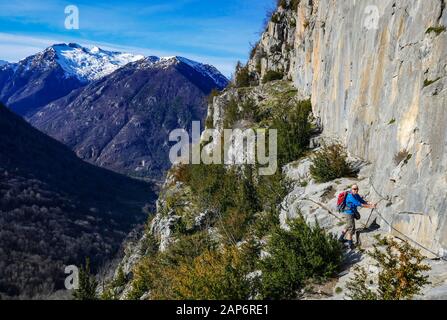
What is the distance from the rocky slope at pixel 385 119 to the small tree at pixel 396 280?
1.31ft

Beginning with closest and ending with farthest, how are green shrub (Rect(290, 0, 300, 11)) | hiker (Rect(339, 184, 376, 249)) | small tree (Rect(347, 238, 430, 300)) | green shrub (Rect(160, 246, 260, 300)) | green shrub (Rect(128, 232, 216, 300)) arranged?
small tree (Rect(347, 238, 430, 300)) → green shrub (Rect(160, 246, 260, 300)) → hiker (Rect(339, 184, 376, 249)) → green shrub (Rect(128, 232, 216, 300)) → green shrub (Rect(290, 0, 300, 11))

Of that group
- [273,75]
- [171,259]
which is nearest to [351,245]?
[171,259]

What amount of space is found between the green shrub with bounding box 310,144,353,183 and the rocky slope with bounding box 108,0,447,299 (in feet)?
1.71

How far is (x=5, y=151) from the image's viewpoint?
15812 centimetres

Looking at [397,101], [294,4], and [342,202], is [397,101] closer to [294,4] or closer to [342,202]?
[342,202]

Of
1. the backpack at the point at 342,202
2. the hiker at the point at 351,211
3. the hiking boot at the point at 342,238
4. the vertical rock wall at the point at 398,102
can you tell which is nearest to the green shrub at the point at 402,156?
the vertical rock wall at the point at 398,102

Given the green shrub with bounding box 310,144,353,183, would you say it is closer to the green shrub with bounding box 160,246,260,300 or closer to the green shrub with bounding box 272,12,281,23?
the green shrub with bounding box 160,246,260,300

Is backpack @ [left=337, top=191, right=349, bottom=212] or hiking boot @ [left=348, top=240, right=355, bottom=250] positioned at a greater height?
backpack @ [left=337, top=191, right=349, bottom=212]

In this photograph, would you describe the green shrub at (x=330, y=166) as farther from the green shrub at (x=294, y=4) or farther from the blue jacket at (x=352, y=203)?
the green shrub at (x=294, y=4)

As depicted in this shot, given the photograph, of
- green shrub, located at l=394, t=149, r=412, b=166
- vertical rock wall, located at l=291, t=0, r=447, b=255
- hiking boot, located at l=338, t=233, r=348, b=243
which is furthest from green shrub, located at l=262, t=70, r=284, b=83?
hiking boot, located at l=338, t=233, r=348, b=243

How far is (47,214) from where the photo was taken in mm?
128500

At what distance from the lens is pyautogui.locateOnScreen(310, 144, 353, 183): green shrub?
842 inches

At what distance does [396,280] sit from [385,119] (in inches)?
327
